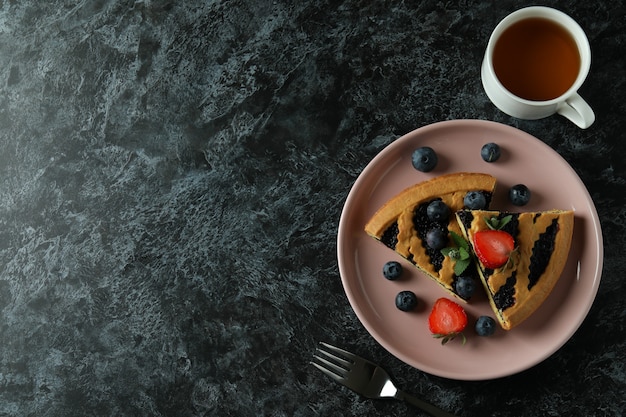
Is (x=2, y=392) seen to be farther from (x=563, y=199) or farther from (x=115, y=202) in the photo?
(x=563, y=199)

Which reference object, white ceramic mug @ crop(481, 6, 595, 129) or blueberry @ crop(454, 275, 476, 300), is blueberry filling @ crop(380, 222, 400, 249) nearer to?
blueberry @ crop(454, 275, 476, 300)

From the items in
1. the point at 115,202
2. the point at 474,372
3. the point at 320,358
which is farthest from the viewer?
the point at 115,202

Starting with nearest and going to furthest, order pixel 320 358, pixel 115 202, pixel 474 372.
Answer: pixel 474 372 < pixel 320 358 < pixel 115 202

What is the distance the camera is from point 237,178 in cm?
213

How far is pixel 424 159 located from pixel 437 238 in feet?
0.71

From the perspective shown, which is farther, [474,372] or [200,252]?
[200,252]

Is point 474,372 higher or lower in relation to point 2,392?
lower

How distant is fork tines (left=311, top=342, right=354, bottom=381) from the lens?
2027 mm

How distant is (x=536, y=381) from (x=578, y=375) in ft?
0.37

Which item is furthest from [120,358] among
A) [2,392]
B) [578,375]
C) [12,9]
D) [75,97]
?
[578,375]

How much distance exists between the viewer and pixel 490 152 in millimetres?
1908

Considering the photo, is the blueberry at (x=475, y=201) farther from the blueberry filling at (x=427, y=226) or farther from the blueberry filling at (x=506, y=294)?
the blueberry filling at (x=506, y=294)

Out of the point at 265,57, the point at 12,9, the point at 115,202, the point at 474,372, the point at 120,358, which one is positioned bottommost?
the point at 474,372

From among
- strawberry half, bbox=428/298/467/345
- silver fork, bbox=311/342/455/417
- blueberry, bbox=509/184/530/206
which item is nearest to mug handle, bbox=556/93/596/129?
blueberry, bbox=509/184/530/206
